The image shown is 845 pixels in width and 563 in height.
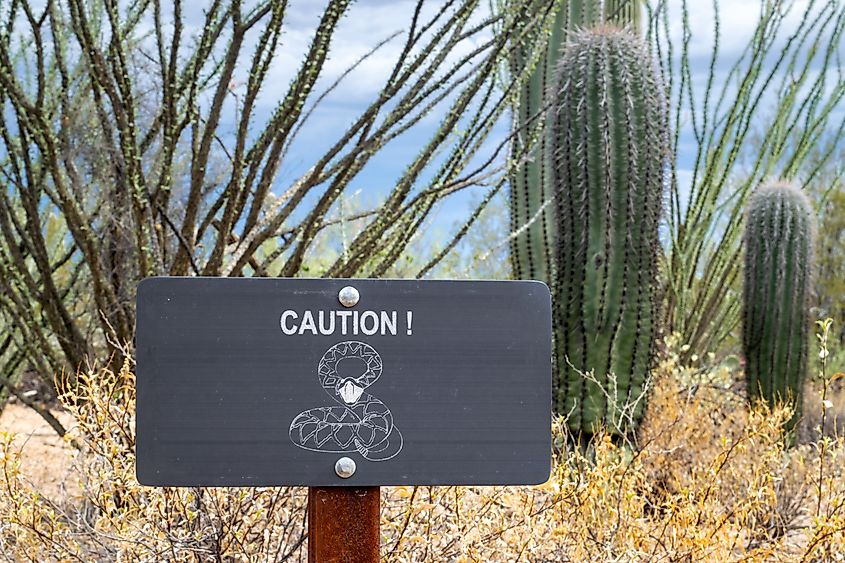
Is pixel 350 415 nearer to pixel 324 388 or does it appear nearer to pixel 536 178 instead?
pixel 324 388

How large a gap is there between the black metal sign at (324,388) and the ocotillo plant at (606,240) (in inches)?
100

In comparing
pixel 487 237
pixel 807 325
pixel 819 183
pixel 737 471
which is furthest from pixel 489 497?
pixel 819 183

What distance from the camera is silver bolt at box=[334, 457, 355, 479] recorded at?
206cm

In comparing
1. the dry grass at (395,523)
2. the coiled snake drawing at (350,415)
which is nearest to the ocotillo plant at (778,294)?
the dry grass at (395,523)

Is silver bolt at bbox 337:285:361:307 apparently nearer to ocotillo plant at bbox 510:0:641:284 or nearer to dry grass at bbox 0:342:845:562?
dry grass at bbox 0:342:845:562

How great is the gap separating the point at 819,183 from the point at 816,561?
37.6 feet

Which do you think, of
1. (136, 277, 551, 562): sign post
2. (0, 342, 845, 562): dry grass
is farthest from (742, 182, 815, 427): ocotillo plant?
(136, 277, 551, 562): sign post

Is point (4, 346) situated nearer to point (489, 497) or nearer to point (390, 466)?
point (489, 497)

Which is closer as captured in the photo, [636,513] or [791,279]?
[636,513]

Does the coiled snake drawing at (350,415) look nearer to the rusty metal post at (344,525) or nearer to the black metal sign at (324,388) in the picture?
the black metal sign at (324,388)

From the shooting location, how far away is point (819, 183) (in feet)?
46.1

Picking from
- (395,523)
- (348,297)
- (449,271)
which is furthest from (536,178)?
(348,297)

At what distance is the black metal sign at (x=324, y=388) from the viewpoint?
2.07 meters

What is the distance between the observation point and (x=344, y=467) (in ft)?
6.77
